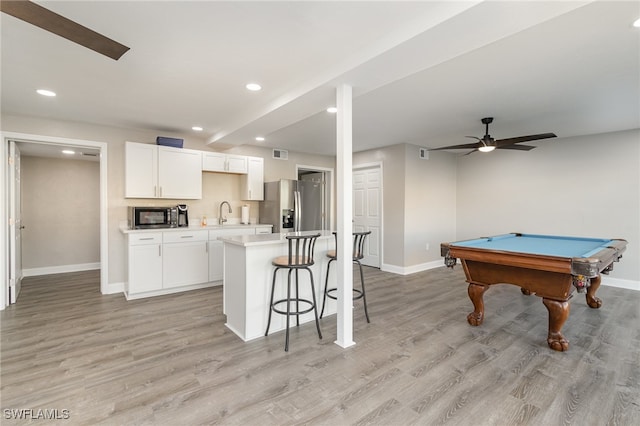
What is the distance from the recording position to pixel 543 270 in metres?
2.70

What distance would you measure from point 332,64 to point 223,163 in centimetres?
306

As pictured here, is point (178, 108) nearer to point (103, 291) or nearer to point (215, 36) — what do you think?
point (215, 36)

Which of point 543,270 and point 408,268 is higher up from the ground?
point 543,270

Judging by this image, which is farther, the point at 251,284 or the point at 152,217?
the point at 152,217

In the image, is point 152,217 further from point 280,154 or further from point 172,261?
point 280,154

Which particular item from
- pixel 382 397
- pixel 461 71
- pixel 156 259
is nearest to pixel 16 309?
pixel 156 259

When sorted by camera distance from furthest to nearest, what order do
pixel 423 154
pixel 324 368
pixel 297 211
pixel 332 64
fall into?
1. pixel 423 154
2. pixel 297 211
3. pixel 332 64
4. pixel 324 368

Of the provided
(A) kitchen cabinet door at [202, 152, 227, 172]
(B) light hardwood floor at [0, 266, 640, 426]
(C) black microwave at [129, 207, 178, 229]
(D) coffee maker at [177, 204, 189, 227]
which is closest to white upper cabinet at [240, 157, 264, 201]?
(A) kitchen cabinet door at [202, 152, 227, 172]

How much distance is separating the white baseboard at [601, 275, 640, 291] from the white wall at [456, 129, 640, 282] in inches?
2.4

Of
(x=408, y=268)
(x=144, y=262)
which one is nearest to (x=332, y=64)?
(x=144, y=262)

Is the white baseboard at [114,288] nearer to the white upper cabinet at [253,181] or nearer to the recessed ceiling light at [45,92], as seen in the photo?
the white upper cabinet at [253,181]

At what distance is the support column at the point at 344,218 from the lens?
2.71 m

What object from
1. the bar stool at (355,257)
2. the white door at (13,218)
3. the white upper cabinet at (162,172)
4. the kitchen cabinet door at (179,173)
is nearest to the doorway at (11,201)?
the white door at (13,218)

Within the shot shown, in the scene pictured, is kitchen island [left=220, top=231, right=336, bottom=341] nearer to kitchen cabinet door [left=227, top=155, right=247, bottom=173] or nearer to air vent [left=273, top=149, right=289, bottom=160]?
kitchen cabinet door [left=227, top=155, right=247, bottom=173]
